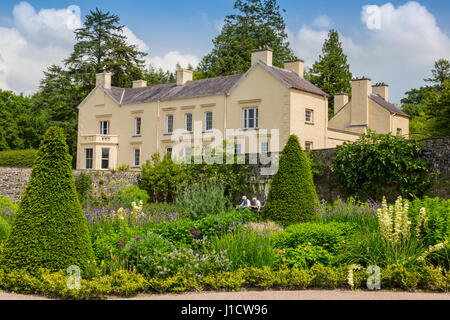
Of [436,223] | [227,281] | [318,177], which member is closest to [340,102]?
[318,177]

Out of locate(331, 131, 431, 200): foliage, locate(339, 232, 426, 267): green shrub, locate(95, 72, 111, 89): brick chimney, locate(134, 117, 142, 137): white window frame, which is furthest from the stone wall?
locate(339, 232, 426, 267): green shrub

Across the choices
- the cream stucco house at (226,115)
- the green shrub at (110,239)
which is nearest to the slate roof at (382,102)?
the cream stucco house at (226,115)

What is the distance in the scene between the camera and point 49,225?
334 inches

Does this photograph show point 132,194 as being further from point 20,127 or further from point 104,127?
point 20,127

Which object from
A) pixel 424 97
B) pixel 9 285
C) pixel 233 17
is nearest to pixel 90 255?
pixel 9 285

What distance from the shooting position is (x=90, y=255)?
28.6 ft

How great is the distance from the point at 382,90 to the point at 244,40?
16.8 m

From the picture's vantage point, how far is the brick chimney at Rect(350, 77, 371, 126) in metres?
37.4

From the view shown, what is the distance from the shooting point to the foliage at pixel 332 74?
159 ft

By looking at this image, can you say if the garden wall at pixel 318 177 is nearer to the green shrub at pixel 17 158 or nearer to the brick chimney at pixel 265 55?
the brick chimney at pixel 265 55

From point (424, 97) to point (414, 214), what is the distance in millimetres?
55907

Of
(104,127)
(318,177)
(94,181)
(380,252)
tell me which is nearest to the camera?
(380,252)

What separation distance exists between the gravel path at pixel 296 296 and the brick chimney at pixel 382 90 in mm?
35241

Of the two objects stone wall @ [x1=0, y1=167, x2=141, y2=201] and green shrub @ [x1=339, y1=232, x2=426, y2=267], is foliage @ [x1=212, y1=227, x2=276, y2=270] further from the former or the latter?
stone wall @ [x1=0, y1=167, x2=141, y2=201]
